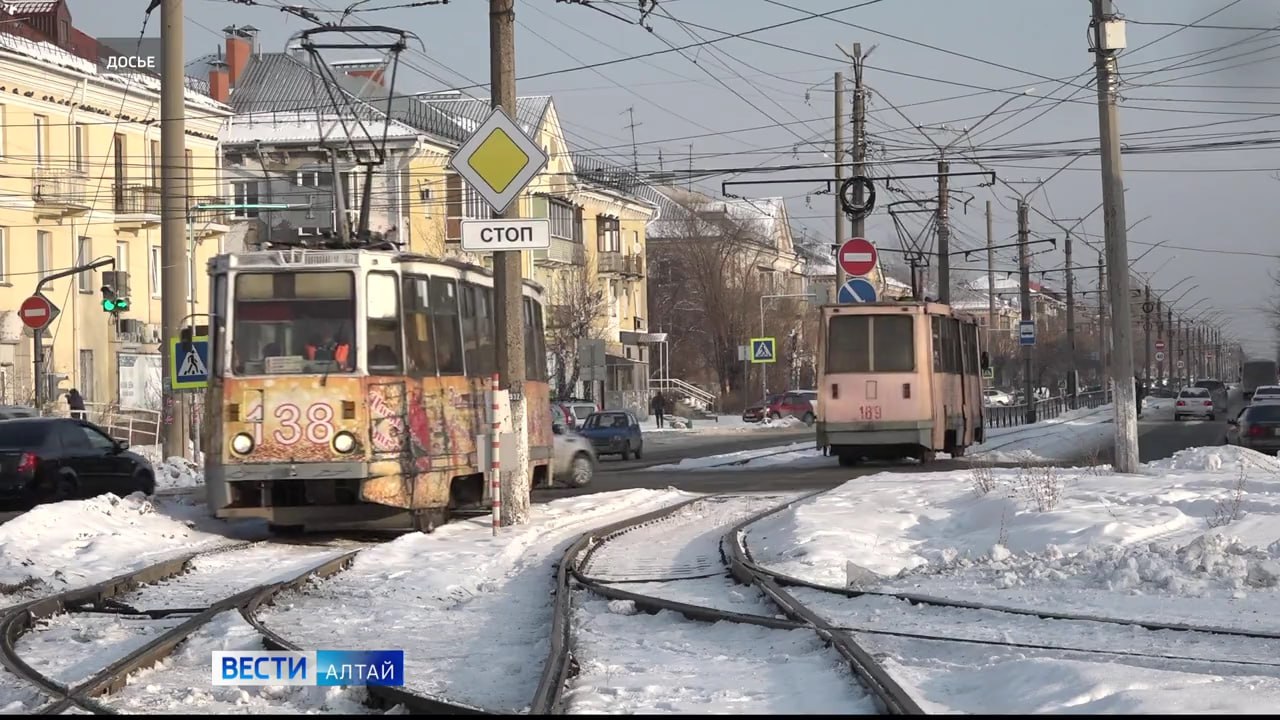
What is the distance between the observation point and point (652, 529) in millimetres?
18312

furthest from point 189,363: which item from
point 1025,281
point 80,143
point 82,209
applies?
point 1025,281

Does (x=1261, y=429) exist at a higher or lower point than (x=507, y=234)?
lower

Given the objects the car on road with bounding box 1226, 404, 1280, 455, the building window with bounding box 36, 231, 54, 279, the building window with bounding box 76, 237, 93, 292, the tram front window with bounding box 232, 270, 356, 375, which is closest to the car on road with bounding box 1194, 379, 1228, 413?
the car on road with bounding box 1226, 404, 1280, 455

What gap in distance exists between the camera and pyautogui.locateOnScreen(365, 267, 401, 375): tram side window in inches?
664

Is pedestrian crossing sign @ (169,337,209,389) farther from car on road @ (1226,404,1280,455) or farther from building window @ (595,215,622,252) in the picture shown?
building window @ (595,215,622,252)

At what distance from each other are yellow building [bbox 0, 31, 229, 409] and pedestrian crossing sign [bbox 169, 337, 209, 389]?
2211 centimetres

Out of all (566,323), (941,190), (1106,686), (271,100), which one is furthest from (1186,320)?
(1106,686)

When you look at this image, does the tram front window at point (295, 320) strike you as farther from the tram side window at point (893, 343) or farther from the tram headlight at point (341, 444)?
the tram side window at point (893, 343)

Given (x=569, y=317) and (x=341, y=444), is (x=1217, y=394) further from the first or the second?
(x=341, y=444)

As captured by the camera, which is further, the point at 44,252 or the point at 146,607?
the point at 44,252

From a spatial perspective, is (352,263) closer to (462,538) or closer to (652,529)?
(462,538)

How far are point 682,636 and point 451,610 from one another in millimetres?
Answer: 2190

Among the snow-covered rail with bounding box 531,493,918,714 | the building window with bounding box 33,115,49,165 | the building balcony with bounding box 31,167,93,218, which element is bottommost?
the snow-covered rail with bounding box 531,493,918,714

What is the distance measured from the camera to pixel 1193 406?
70.5 m
